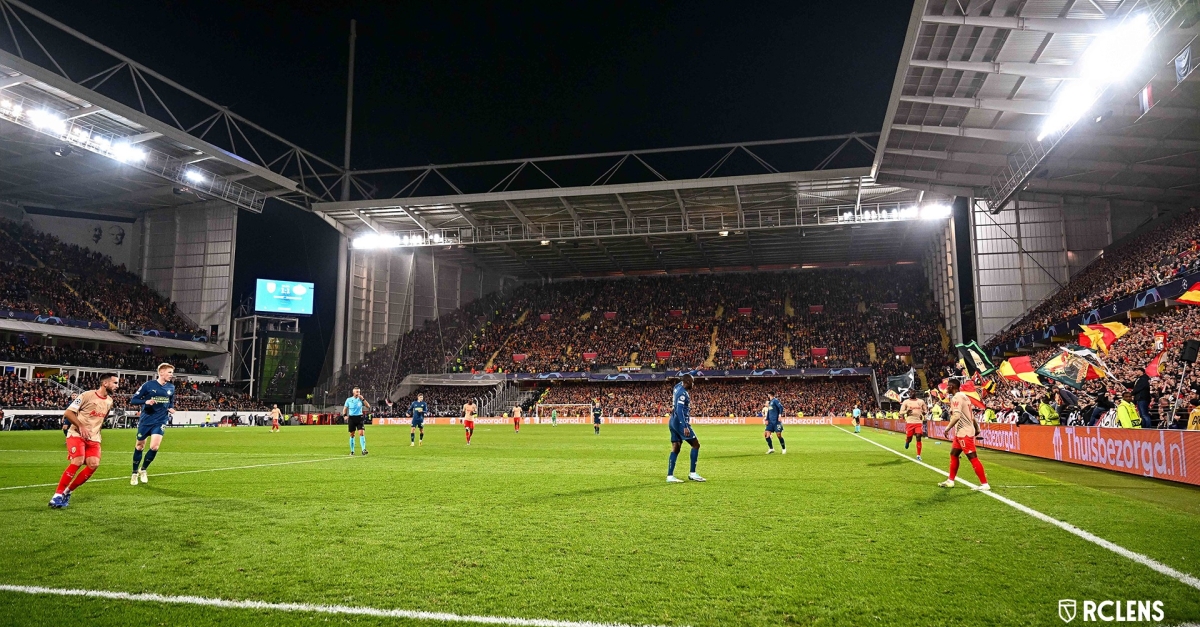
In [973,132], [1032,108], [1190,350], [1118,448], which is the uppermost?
[973,132]

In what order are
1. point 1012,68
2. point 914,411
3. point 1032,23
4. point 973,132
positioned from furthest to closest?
point 973,132, point 1012,68, point 1032,23, point 914,411

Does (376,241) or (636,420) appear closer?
(636,420)

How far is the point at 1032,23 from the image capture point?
24.4 m

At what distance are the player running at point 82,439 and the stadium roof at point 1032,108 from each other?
25.3m

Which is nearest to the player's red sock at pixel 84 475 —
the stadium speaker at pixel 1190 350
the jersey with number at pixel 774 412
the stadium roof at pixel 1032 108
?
the jersey with number at pixel 774 412

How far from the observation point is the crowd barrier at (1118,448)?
1178cm

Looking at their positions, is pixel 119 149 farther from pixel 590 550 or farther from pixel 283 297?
pixel 590 550

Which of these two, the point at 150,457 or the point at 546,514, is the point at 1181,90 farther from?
the point at 150,457

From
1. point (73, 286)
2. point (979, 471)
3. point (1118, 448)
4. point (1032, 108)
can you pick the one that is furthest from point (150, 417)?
point (73, 286)

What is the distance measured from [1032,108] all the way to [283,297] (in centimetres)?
5300

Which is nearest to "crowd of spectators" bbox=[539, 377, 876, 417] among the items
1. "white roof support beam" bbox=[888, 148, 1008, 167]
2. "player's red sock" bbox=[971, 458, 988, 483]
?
"white roof support beam" bbox=[888, 148, 1008, 167]

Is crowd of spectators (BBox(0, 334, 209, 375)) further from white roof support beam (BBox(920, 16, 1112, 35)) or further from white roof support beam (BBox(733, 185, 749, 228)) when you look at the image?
white roof support beam (BBox(920, 16, 1112, 35))

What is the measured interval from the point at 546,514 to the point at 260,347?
54472 mm

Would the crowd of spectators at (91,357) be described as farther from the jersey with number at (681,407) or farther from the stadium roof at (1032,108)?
the stadium roof at (1032,108)
